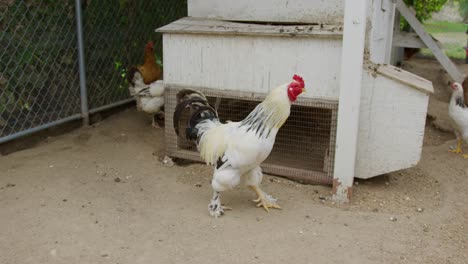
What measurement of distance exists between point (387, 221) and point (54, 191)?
2.64m

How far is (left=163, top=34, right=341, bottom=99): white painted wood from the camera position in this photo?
12.0 ft

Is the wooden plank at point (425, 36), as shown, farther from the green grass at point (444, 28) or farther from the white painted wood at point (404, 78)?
the green grass at point (444, 28)

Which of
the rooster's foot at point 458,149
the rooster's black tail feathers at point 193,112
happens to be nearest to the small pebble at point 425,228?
the rooster's black tail feathers at point 193,112

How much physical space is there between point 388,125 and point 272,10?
1.46 metres

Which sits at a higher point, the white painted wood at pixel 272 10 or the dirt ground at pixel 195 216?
the white painted wood at pixel 272 10

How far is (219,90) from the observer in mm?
4082

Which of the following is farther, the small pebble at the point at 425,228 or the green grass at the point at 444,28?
the green grass at the point at 444,28

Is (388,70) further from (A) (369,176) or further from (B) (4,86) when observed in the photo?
(B) (4,86)

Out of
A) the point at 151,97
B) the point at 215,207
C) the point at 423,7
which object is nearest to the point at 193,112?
the point at 215,207

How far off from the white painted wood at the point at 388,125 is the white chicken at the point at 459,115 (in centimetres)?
158

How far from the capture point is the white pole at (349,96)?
3320mm

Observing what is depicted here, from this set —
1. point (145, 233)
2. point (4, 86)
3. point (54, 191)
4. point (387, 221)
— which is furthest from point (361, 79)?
point (4, 86)

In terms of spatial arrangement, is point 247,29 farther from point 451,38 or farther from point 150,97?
point 451,38

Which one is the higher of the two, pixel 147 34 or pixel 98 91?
pixel 147 34
